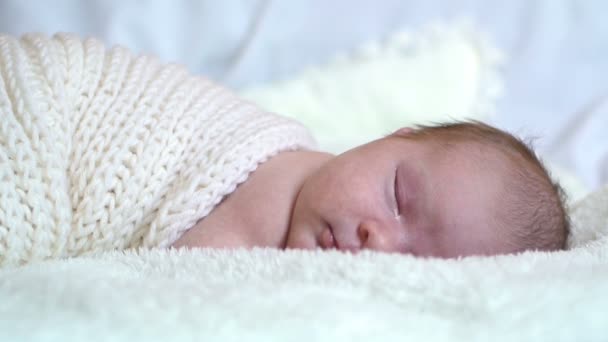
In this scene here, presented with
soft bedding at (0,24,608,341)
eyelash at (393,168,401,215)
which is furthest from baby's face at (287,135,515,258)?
soft bedding at (0,24,608,341)

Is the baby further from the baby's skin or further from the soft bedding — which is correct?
the soft bedding

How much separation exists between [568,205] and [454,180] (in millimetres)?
329

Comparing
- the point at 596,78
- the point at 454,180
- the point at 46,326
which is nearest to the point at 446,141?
the point at 454,180

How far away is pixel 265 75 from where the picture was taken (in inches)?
81.7

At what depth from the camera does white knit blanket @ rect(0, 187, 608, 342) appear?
2.31 ft

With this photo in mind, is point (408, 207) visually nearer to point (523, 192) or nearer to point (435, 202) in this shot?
point (435, 202)

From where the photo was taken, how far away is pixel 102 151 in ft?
3.67

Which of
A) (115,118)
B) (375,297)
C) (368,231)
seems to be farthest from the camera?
(115,118)

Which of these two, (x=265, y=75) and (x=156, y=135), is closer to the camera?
(x=156, y=135)

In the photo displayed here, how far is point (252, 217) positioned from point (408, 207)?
235mm

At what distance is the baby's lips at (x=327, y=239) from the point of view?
1061 millimetres

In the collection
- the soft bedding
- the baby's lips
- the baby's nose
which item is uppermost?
the soft bedding

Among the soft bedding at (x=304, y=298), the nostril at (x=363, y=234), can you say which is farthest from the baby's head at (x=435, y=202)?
the soft bedding at (x=304, y=298)

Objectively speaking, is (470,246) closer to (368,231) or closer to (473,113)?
(368,231)
